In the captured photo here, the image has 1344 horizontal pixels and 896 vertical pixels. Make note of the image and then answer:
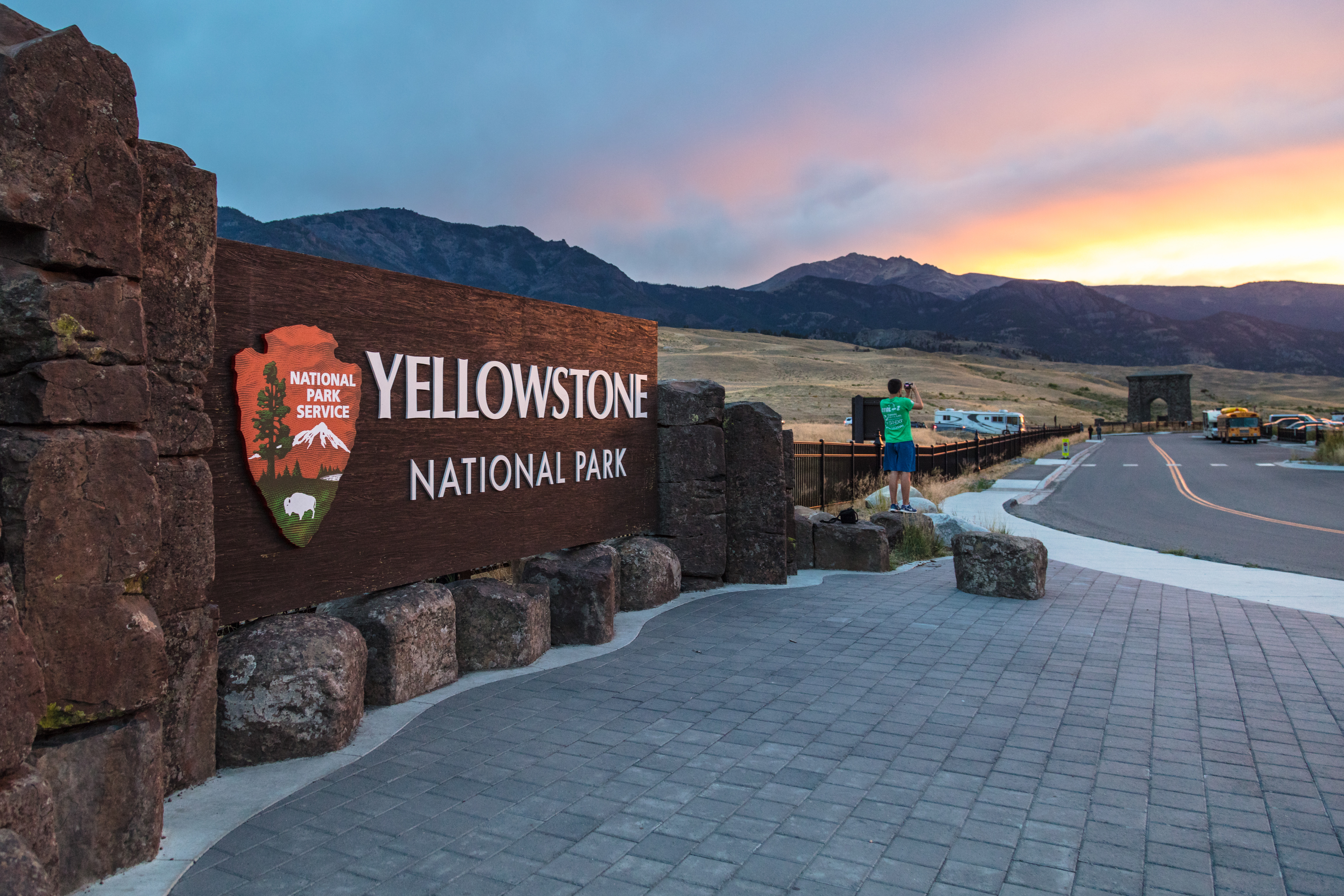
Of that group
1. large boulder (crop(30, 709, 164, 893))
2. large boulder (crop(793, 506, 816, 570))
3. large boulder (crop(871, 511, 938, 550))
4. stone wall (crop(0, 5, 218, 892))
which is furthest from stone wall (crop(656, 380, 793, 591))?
large boulder (crop(30, 709, 164, 893))

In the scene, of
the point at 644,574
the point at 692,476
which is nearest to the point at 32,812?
the point at 644,574

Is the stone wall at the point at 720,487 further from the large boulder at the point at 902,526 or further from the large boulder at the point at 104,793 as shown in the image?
the large boulder at the point at 104,793

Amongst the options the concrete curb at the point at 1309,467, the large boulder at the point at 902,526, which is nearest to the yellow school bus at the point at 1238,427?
the concrete curb at the point at 1309,467

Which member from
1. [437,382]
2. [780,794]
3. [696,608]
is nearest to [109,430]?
[437,382]

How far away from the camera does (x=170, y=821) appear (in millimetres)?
3660

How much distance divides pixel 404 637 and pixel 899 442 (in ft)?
27.4

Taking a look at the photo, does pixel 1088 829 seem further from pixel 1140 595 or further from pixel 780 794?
pixel 1140 595

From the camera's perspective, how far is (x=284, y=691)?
4281 mm

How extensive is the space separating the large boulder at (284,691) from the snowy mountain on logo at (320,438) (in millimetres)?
928

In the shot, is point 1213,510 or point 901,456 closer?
point 901,456

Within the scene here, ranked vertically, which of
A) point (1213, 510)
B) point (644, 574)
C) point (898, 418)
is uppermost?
point (898, 418)

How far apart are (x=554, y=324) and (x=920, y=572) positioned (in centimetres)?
511

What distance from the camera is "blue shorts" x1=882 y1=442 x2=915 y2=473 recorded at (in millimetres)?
11992

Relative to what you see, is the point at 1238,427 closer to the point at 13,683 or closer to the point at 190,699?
the point at 190,699
